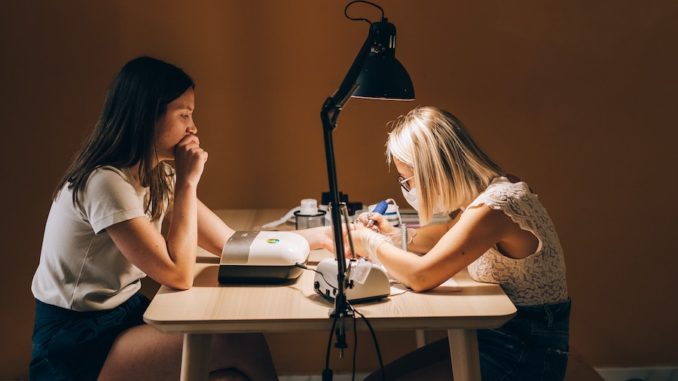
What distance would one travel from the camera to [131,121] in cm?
162

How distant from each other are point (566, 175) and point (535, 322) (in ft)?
3.72

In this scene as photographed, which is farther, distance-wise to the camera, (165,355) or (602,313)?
(602,313)

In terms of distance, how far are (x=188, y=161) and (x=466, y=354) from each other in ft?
2.69

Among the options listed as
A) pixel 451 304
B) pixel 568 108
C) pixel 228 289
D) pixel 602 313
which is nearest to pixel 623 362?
pixel 602 313

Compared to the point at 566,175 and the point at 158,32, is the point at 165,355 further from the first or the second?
the point at 566,175

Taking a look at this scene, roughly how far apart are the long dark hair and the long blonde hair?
62cm

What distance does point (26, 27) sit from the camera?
238 cm

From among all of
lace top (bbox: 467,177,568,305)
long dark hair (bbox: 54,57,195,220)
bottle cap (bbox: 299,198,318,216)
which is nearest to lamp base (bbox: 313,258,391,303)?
lace top (bbox: 467,177,568,305)

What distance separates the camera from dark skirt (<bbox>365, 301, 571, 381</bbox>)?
5.13 ft

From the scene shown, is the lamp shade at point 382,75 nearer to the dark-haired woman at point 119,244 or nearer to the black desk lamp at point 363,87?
the black desk lamp at point 363,87

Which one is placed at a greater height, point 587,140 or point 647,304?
point 587,140

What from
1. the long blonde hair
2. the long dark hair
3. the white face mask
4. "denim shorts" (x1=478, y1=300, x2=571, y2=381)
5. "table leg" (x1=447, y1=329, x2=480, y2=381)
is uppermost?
the long dark hair

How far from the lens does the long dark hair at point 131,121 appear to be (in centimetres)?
160

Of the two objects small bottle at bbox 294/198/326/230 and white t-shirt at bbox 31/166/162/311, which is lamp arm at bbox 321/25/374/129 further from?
small bottle at bbox 294/198/326/230
